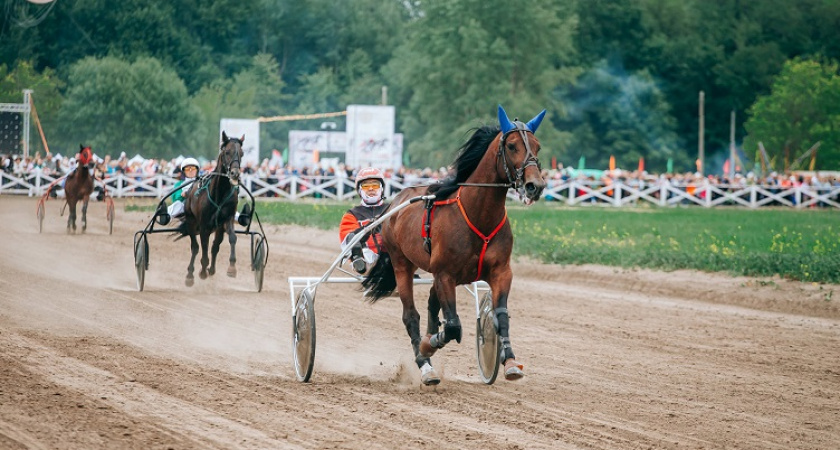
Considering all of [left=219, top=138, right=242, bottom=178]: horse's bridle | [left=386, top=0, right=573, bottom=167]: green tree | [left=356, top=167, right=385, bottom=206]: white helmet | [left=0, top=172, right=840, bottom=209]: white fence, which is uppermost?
[left=386, top=0, right=573, bottom=167]: green tree

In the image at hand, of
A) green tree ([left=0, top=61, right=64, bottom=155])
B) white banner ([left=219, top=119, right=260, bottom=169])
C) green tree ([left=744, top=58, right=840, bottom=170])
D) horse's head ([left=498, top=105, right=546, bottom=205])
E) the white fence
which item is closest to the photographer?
horse's head ([left=498, top=105, right=546, bottom=205])

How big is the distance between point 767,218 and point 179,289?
18.4 metres

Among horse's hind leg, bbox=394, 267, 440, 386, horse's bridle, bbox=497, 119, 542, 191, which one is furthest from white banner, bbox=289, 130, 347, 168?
horse's bridle, bbox=497, 119, 542, 191

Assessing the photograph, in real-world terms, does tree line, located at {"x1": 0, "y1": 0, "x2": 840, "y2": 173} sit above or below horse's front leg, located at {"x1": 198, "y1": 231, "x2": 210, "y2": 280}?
above

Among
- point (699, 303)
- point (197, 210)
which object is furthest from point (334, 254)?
point (699, 303)

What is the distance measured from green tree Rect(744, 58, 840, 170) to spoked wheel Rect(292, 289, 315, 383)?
4943 cm

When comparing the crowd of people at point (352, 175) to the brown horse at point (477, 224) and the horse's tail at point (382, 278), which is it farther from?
the brown horse at point (477, 224)

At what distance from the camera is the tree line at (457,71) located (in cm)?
5188

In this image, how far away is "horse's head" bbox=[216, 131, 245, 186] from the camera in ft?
44.2

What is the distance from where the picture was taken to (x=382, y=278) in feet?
28.6

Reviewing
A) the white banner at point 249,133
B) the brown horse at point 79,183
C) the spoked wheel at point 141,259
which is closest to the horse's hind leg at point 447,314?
the spoked wheel at point 141,259

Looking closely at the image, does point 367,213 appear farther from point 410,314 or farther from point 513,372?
point 513,372

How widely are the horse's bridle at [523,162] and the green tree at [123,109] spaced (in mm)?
45285

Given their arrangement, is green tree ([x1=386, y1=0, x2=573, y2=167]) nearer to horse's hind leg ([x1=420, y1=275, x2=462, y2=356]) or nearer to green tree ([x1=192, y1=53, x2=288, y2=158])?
green tree ([x1=192, y1=53, x2=288, y2=158])
